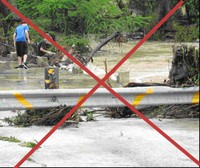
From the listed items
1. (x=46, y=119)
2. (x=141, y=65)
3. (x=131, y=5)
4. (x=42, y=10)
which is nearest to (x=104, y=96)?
(x=46, y=119)

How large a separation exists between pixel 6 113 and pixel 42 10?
17335 millimetres

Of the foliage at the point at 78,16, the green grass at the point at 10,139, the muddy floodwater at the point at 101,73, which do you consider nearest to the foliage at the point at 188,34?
the muddy floodwater at the point at 101,73

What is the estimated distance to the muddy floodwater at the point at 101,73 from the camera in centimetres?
1318

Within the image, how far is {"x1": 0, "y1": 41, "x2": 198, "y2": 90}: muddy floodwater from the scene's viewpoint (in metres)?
13.2

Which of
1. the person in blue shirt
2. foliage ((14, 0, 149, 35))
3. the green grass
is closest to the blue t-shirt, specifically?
the person in blue shirt

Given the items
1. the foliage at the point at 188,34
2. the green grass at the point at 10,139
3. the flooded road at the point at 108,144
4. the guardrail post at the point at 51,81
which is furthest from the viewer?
the guardrail post at the point at 51,81

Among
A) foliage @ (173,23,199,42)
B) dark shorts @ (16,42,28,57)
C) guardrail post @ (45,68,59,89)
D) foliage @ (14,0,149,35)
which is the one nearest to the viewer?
foliage @ (173,23,199,42)

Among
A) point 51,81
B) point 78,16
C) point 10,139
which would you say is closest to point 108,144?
point 10,139

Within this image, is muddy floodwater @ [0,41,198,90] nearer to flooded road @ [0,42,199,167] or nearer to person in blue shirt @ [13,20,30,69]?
person in blue shirt @ [13,20,30,69]

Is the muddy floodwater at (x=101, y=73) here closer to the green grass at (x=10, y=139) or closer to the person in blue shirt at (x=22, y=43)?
the person in blue shirt at (x=22, y=43)

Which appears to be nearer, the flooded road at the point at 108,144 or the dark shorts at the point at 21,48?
the flooded road at the point at 108,144

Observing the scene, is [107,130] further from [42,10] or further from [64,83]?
[42,10]

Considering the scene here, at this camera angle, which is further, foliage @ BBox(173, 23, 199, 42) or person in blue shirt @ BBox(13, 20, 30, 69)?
person in blue shirt @ BBox(13, 20, 30, 69)

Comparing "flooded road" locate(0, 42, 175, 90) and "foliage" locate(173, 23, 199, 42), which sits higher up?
"foliage" locate(173, 23, 199, 42)
